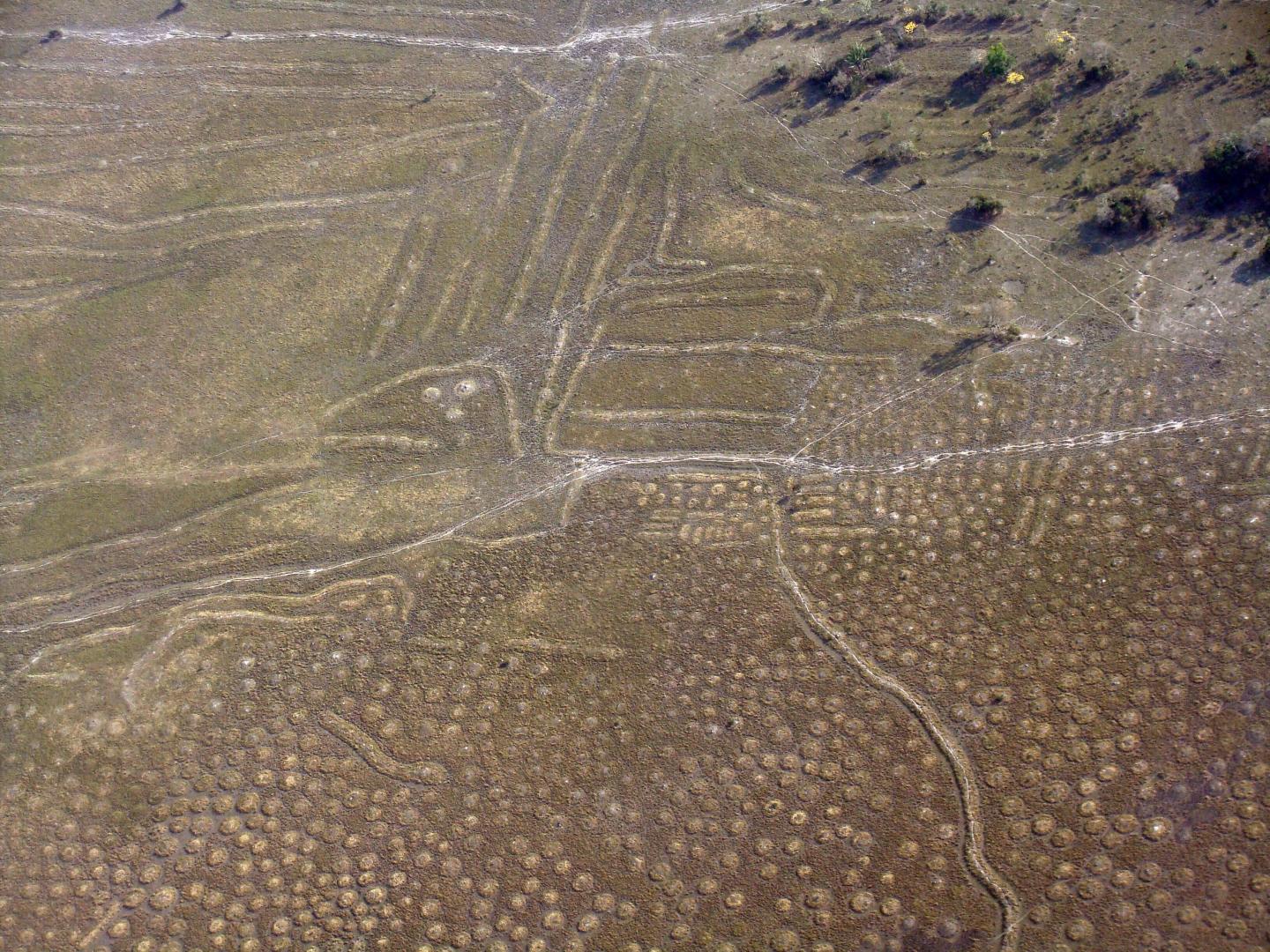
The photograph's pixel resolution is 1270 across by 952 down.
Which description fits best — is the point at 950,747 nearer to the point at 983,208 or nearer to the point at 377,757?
the point at 377,757

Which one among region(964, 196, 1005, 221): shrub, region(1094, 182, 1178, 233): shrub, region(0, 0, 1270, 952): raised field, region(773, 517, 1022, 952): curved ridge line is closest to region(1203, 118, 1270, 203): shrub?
region(0, 0, 1270, 952): raised field

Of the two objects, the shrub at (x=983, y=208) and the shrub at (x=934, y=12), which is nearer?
the shrub at (x=983, y=208)

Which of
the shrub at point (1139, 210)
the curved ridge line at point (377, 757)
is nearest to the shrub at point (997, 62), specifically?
the shrub at point (1139, 210)

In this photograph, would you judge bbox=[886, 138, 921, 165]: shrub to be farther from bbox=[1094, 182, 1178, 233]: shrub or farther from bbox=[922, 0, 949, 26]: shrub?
bbox=[922, 0, 949, 26]: shrub

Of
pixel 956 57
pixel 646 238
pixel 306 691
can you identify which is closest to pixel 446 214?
pixel 646 238

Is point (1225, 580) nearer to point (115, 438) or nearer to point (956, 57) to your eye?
point (956, 57)

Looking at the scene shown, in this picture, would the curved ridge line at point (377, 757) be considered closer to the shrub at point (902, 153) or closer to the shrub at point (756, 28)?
the shrub at point (902, 153)

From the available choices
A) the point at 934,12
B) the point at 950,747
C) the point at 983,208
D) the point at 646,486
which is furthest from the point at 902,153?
the point at 950,747
